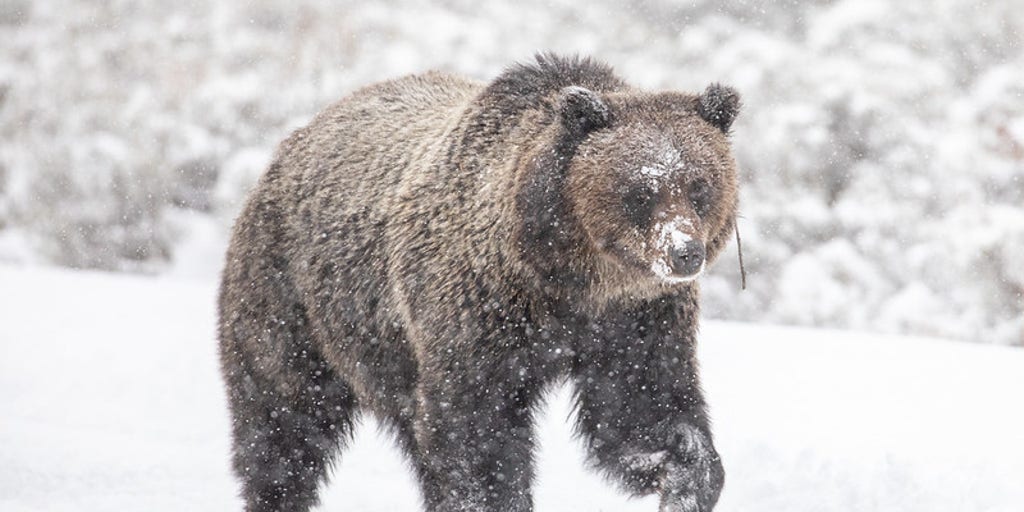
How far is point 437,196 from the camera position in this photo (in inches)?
193

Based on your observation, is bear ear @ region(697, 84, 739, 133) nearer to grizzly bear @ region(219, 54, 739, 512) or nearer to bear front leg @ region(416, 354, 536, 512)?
grizzly bear @ region(219, 54, 739, 512)

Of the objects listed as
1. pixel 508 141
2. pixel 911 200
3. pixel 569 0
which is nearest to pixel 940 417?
pixel 508 141

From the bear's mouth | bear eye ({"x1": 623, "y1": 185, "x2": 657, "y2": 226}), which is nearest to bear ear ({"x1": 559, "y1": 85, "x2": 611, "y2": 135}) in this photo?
bear eye ({"x1": 623, "y1": 185, "x2": 657, "y2": 226})

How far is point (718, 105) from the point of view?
4.52 metres

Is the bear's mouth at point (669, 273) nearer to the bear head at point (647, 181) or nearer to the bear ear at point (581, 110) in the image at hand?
the bear head at point (647, 181)

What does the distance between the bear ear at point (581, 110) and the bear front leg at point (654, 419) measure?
772 millimetres

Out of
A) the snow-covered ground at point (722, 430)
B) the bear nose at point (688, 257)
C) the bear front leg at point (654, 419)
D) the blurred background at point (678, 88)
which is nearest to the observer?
the bear nose at point (688, 257)

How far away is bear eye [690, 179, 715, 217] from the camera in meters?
4.32

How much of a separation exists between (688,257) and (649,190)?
1.05ft

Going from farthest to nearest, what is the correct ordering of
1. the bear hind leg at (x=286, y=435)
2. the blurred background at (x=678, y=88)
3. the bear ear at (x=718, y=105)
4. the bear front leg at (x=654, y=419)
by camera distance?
the blurred background at (x=678, y=88) < the bear hind leg at (x=286, y=435) < the bear front leg at (x=654, y=419) < the bear ear at (x=718, y=105)

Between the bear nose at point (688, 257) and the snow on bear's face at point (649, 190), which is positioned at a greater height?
the snow on bear's face at point (649, 190)

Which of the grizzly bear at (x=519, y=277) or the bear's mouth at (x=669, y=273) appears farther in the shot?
the grizzly bear at (x=519, y=277)

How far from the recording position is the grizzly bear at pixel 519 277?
437 centimetres

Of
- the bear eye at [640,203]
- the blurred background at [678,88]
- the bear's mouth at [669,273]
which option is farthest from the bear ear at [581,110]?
the blurred background at [678,88]
